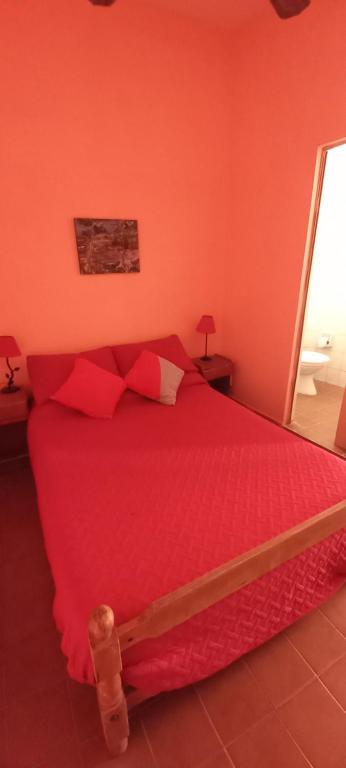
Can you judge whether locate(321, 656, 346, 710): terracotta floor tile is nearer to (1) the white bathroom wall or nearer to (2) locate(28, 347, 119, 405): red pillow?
(2) locate(28, 347, 119, 405): red pillow

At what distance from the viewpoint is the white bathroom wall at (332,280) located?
11.2ft

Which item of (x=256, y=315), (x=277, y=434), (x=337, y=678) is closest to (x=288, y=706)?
(x=337, y=678)

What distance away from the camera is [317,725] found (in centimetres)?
109

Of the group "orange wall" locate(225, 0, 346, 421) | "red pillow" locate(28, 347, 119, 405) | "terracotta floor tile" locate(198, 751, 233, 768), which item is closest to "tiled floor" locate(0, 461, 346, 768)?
"terracotta floor tile" locate(198, 751, 233, 768)

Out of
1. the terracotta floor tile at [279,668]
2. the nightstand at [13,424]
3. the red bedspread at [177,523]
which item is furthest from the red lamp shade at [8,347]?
the terracotta floor tile at [279,668]

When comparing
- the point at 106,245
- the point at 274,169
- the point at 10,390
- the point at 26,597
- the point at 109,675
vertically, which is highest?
the point at 274,169

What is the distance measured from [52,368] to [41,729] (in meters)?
1.83

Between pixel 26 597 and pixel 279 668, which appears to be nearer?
pixel 279 668

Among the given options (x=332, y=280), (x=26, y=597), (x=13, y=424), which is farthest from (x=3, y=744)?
(x=332, y=280)

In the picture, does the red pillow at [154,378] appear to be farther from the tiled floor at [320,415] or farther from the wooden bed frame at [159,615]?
the wooden bed frame at [159,615]

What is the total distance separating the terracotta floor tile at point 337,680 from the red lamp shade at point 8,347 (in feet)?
7.57

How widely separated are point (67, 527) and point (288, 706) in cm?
100

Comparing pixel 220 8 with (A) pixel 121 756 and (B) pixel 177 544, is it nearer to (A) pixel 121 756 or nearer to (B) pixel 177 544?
(B) pixel 177 544

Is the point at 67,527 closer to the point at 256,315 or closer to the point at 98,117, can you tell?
the point at 256,315
